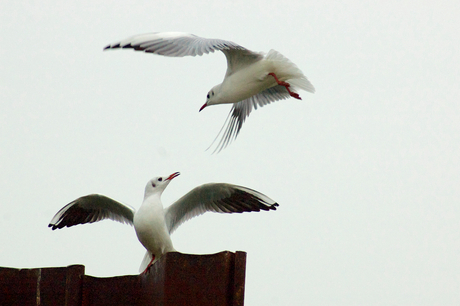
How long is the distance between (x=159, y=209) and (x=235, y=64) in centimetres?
138

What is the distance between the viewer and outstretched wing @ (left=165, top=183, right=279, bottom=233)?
4.88 meters

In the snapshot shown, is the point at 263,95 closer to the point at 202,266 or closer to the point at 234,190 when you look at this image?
the point at 234,190

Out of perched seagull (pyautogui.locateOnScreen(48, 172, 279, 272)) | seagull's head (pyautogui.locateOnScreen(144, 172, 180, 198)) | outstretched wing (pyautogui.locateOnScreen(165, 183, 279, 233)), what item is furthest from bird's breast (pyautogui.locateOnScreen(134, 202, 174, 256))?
outstretched wing (pyautogui.locateOnScreen(165, 183, 279, 233))

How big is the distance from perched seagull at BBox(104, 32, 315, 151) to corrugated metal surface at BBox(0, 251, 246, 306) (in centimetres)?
149

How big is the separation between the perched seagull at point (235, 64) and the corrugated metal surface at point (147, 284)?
1489 millimetres

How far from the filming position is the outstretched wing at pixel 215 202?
4.88 meters

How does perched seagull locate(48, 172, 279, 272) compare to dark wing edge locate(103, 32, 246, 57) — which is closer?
dark wing edge locate(103, 32, 246, 57)

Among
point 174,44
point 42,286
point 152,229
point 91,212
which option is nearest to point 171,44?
point 174,44

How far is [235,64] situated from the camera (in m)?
5.27

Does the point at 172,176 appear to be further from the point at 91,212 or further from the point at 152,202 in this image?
the point at 91,212

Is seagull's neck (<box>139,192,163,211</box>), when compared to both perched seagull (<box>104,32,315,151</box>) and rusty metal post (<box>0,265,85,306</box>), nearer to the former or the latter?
perched seagull (<box>104,32,315,151</box>)

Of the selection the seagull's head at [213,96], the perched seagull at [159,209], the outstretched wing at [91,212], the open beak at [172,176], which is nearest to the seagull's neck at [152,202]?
the perched seagull at [159,209]

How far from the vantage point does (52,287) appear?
3.13m

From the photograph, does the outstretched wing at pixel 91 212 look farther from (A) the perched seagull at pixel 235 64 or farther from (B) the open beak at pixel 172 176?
(A) the perched seagull at pixel 235 64
